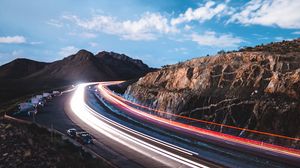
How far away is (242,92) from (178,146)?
1166 centimetres

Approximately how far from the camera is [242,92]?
1444 inches

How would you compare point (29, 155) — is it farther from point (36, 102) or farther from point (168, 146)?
point (36, 102)

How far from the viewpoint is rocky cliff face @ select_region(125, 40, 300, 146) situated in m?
31.6

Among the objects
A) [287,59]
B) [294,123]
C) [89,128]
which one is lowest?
[89,128]

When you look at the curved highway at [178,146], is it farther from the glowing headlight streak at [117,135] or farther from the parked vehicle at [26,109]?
the parked vehicle at [26,109]

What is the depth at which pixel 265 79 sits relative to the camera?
36.4 meters

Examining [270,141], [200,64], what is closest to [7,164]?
[270,141]

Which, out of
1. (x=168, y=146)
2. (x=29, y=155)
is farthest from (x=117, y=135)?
(x=29, y=155)

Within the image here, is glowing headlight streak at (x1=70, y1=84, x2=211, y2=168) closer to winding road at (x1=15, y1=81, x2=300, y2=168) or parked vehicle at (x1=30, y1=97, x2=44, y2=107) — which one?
winding road at (x1=15, y1=81, x2=300, y2=168)

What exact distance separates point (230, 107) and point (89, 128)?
1727cm

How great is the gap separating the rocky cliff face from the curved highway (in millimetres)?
2993

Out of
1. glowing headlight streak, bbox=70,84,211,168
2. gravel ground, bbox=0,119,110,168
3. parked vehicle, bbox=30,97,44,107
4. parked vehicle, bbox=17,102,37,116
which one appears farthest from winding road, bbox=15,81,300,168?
parked vehicle, bbox=30,97,44,107

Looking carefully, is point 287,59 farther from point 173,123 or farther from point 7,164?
point 7,164

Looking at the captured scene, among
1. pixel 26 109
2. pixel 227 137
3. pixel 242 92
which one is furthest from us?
pixel 26 109
